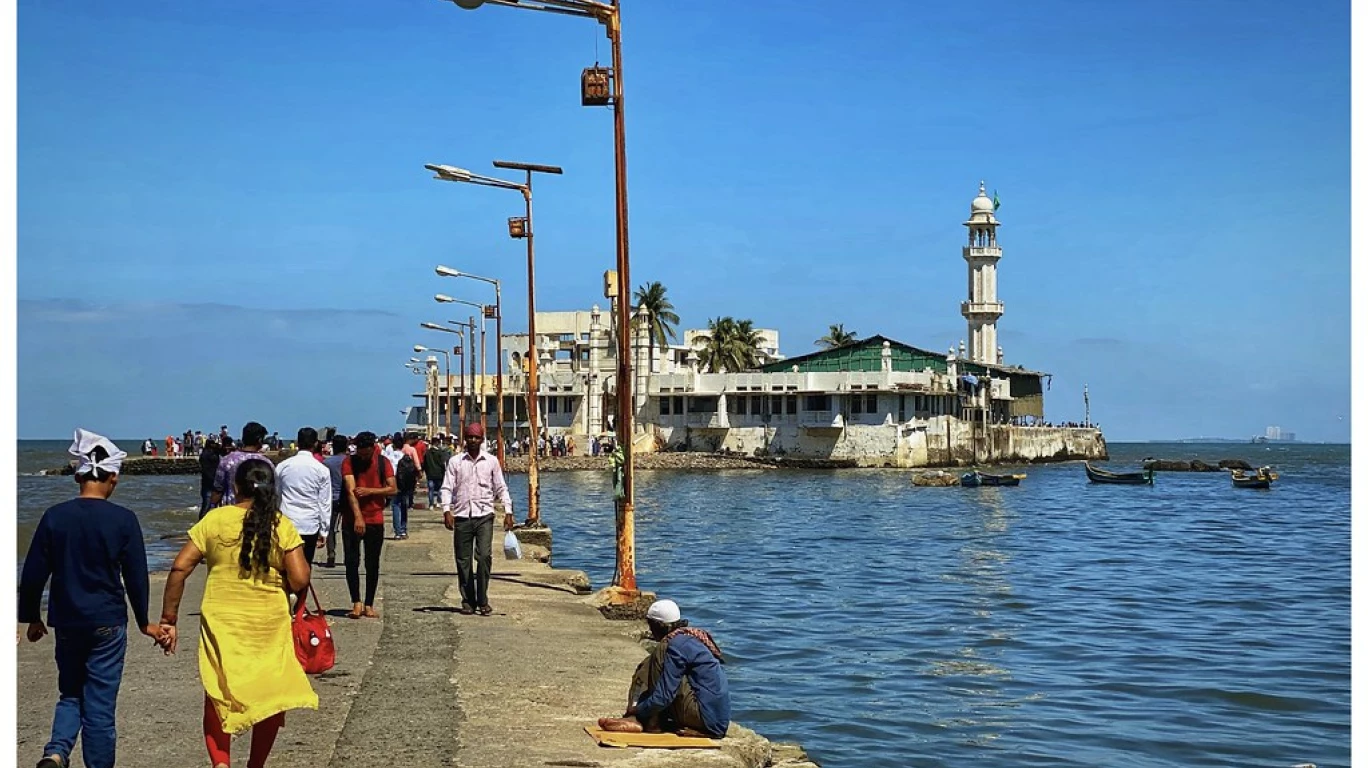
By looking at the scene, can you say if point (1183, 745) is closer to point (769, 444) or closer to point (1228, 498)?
point (1228, 498)

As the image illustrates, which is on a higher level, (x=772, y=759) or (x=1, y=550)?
(x=1, y=550)

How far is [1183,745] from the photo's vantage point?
12414mm

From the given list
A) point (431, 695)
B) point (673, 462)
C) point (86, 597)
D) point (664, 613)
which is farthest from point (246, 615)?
point (673, 462)

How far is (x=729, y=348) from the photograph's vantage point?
101 m

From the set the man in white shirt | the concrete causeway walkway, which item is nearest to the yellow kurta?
the concrete causeway walkway

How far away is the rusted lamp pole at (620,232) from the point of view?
15094 millimetres

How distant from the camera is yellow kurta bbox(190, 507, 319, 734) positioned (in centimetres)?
676

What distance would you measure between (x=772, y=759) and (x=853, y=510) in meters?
41.9

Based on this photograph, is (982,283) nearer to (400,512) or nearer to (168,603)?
(400,512)

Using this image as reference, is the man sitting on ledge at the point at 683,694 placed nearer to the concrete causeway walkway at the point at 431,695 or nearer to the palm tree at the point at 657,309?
the concrete causeway walkway at the point at 431,695

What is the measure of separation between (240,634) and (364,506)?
21.2 feet

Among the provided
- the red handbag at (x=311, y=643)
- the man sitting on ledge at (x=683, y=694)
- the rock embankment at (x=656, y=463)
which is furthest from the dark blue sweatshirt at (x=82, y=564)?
the rock embankment at (x=656, y=463)

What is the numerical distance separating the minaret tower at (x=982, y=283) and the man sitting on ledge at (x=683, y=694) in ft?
309

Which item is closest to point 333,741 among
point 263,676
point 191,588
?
point 263,676
